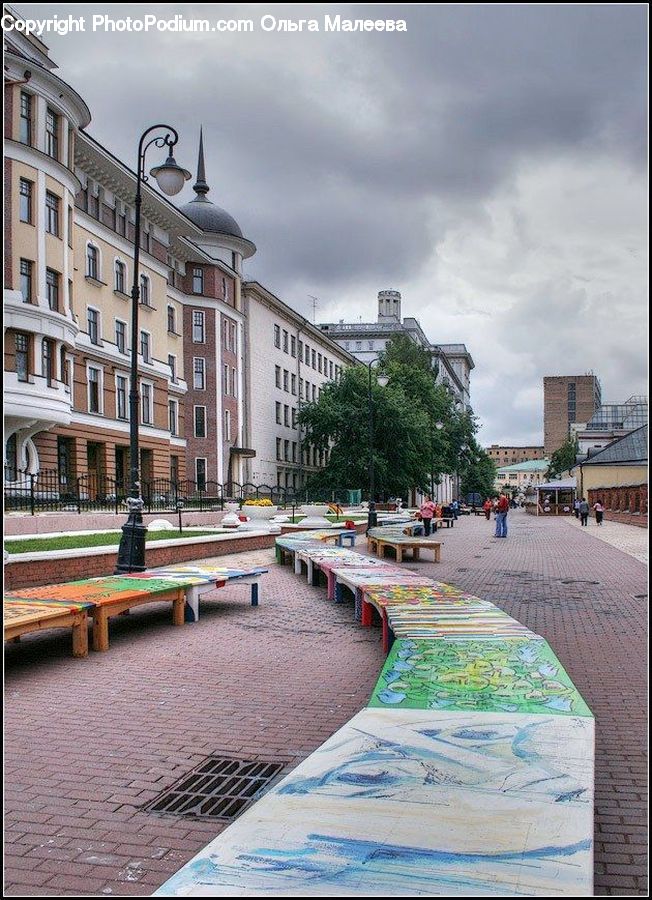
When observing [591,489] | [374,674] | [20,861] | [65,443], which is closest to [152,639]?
[374,674]

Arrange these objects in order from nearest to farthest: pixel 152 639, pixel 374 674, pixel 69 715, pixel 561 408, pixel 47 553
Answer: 1. pixel 69 715
2. pixel 374 674
3. pixel 152 639
4. pixel 47 553
5. pixel 561 408

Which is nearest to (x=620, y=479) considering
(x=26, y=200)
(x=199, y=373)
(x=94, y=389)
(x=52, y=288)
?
(x=199, y=373)

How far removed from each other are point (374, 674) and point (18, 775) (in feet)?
11.6

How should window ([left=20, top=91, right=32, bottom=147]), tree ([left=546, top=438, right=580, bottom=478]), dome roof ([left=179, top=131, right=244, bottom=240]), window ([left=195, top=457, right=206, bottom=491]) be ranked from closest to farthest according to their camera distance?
window ([left=20, top=91, right=32, bottom=147])
window ([left=195, top=457, right=206, bottom=491])
dome roof ([left=179, top=131, right=244, bottom=240])
tree ([left=546, top=438, right=580, bottom=478])

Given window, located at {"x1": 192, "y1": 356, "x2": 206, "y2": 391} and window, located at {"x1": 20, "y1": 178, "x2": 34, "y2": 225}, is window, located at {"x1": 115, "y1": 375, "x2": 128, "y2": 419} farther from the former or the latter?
window, located at {"x1": 20, "y1": 178, "x2": 34, "y2": 225}

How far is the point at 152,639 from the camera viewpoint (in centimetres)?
920

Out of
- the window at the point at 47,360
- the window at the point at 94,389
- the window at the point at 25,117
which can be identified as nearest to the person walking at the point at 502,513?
the window at the point at 47,360

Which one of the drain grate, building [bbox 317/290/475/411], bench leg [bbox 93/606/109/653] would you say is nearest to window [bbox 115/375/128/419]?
bench leg [bbox 93/606/109/653]

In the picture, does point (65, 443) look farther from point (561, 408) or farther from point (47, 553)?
point (561, 408)

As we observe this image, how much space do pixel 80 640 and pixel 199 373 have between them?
135 ft

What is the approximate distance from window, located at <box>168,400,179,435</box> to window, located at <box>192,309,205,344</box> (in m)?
5.14

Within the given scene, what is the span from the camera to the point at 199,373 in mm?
48438

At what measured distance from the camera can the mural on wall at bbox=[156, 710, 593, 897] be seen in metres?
2.67

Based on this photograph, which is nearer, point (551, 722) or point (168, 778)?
point (551, 722)
